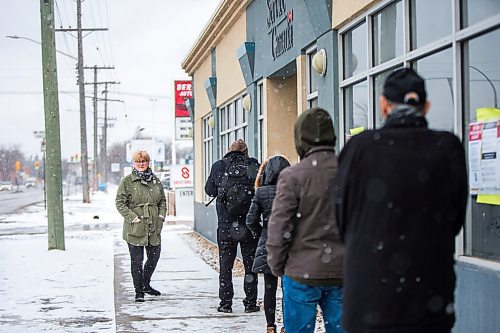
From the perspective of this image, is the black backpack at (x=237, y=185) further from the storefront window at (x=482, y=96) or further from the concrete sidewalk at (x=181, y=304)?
the storefront window at (x=482, y=96)

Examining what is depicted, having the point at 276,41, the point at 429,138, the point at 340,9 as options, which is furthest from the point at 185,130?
the point at 429,138

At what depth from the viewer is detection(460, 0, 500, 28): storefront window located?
5.70 metres

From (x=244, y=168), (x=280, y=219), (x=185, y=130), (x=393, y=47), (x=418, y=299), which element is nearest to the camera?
(x=418, y=299)

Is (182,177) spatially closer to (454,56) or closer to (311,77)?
(311,77)

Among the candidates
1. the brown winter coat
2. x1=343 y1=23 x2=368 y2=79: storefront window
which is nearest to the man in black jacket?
the brown winter coat

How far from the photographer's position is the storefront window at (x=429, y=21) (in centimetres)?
650

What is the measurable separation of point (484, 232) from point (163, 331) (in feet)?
11.5

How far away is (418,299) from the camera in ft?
11.4

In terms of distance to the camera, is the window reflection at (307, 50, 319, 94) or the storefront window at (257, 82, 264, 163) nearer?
the window reflection at (307, 50, 319, 94)

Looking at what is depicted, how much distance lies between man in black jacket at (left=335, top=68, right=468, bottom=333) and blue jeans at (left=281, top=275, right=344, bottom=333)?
1126 mm

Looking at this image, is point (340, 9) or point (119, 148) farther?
point (119, 148)

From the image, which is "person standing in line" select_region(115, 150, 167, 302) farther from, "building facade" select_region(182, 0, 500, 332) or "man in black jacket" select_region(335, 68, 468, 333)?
"man in black jacket" select_region(335, 68, 468, 333)

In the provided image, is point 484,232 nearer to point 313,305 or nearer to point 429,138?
point 313,305

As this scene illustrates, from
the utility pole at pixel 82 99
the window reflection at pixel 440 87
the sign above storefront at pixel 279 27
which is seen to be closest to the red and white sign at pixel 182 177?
the sign above storefront at pixel 279 27
